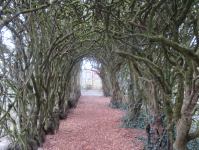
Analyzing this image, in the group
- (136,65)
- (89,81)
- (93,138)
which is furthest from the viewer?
(89,81)

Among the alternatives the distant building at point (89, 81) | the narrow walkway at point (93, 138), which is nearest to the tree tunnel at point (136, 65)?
the narrow walkway at point (93, 138)

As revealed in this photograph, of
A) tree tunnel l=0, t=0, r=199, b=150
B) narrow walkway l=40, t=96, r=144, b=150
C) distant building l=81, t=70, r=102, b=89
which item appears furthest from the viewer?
distant building l=81, t=70, r=102, b=89

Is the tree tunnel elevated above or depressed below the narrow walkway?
above

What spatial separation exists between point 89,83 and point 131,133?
54.9 feet

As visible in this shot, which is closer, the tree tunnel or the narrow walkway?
the tree tunnel

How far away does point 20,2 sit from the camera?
2658 mm

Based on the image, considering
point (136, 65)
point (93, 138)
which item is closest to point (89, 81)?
point (93, 138)

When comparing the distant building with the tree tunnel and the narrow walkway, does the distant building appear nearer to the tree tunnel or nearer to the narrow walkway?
the narrow walkway

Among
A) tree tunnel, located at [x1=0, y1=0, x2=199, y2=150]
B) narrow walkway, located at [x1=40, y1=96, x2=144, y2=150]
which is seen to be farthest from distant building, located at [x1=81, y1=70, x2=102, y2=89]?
tree tunnel, located at [x1=0, y1=0, x2=199, y2=150]

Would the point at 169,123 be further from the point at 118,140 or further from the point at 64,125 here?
the point at 64,125

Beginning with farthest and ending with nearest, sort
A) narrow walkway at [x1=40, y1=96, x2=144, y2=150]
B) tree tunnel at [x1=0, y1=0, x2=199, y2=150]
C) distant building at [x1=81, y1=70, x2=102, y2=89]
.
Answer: distant building at [x1=81, y1=70, x2=102, y2=89]
narrow walkway at [x1=40, y1=96, x2=144, y2=150]
tree tunnel at [x1=0, y1=0, x2=199, y2=150]

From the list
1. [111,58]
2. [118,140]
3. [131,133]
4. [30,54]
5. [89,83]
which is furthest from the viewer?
[89,83]

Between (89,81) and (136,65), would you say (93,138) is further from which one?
(89,81)

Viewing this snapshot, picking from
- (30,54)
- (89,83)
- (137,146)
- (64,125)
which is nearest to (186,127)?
(137,146)
